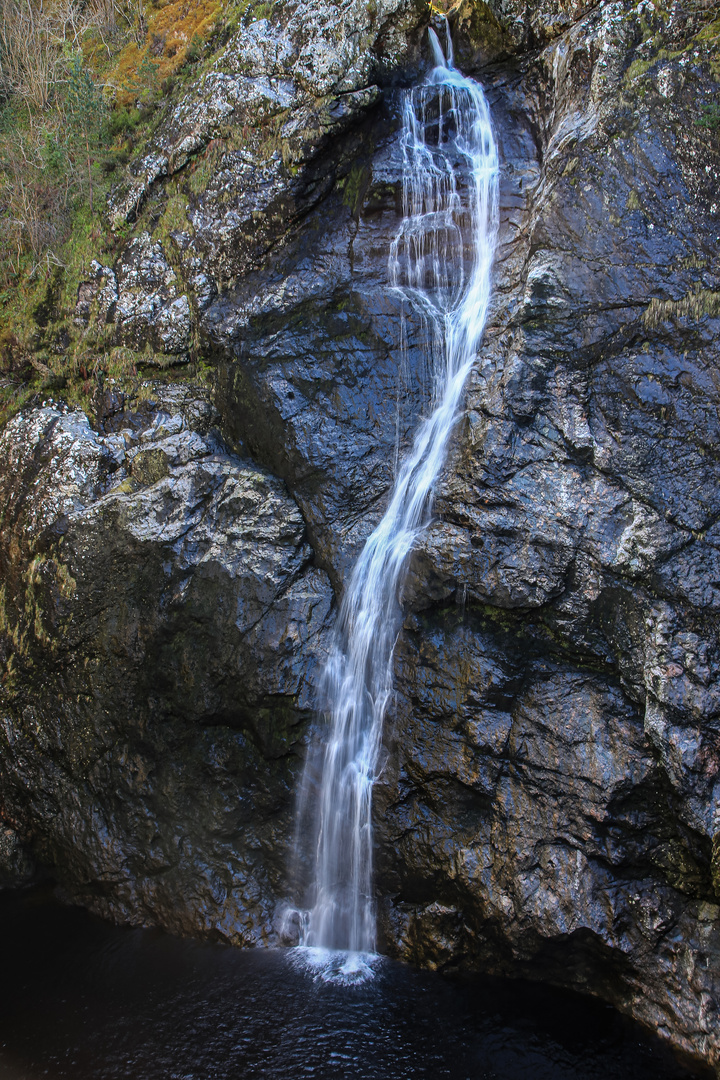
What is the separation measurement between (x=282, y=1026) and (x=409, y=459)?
524cm

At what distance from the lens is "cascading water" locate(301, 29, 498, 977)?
691 centimetres

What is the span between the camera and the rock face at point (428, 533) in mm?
5926

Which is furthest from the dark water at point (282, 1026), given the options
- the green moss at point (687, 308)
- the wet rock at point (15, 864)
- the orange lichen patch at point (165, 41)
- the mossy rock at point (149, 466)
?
the orange lichen patch at point (165, 41)

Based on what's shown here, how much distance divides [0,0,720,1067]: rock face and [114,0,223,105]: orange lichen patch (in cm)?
173

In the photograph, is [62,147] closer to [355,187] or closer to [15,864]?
[355,187]

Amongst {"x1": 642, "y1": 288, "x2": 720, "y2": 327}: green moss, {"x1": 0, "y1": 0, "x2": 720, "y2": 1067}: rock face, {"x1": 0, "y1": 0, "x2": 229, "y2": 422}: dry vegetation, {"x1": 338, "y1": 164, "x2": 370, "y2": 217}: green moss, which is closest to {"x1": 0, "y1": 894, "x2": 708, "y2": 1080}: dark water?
{"x1": 0, "y1": 0, "x2": 720, "y2": 1067}: rock face

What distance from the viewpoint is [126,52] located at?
11703 mm

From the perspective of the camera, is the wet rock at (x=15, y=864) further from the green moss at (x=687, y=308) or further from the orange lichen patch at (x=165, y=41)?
the orange lichen patch at (x=165, y=41)

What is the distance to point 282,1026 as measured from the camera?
578cm

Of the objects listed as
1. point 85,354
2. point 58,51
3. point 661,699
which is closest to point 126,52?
point 58,51

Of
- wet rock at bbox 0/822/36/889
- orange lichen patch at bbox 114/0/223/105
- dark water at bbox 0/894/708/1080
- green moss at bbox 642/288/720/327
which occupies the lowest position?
dark water at bbox 0/894/708/1080

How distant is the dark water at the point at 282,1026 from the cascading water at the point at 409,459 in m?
0.61

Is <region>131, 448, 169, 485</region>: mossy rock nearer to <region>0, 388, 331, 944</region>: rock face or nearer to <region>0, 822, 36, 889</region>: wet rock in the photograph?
<region>0, 388, 331, 944</region>: rock face

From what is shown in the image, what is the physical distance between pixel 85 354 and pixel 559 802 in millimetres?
7743
